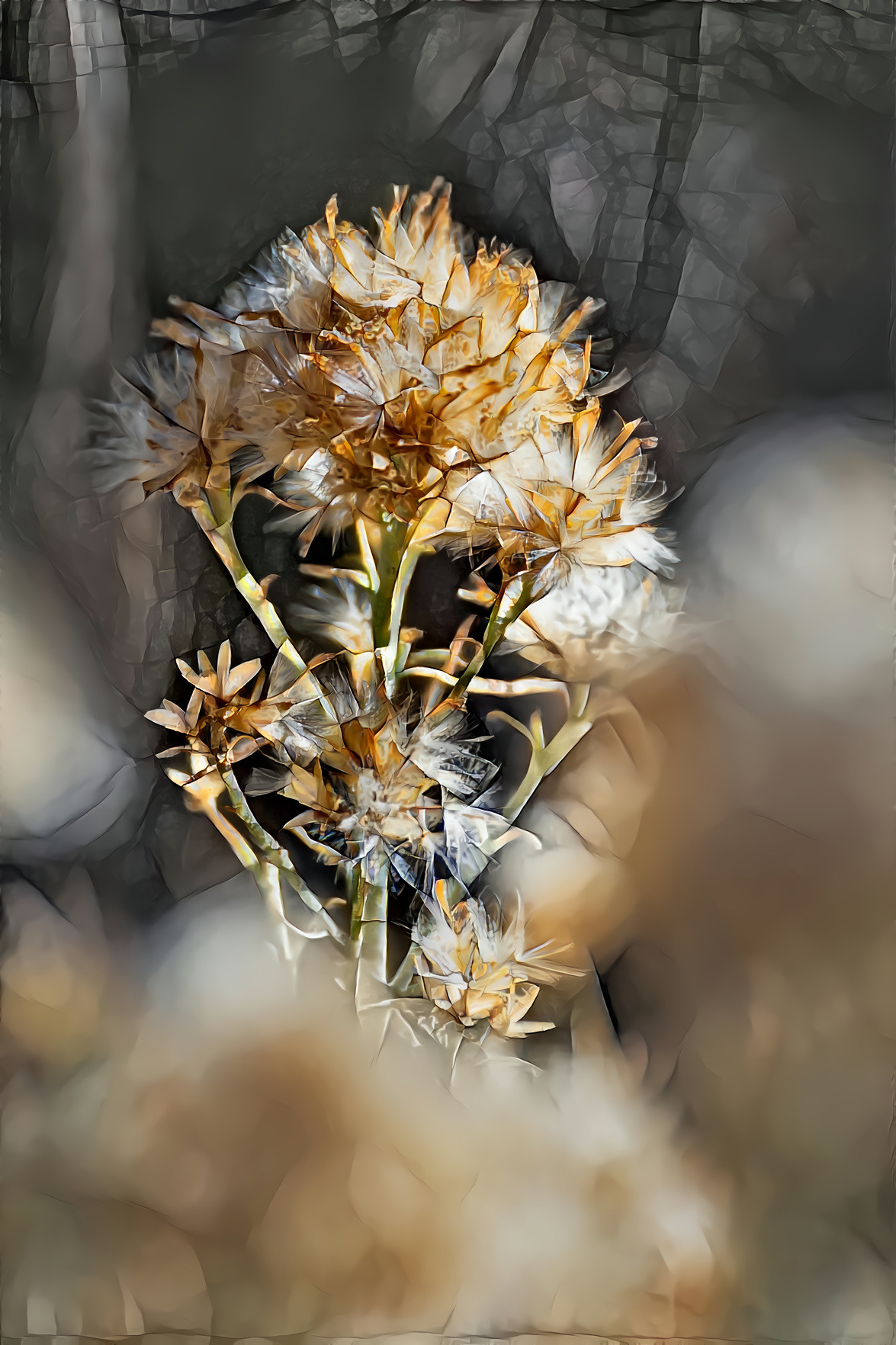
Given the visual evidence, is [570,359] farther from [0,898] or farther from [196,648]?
[0,898]

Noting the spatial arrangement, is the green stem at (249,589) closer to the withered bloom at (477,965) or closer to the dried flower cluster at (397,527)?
the dried flower cluster at (397,527)

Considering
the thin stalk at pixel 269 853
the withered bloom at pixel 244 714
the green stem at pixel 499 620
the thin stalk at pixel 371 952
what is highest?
the green stem at pixel 499 620

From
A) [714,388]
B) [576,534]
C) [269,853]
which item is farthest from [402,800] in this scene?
[714,388]

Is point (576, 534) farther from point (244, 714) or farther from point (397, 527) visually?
point (244, 714)

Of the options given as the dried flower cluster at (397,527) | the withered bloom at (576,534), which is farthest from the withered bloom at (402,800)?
the withered bloom at (576,534)

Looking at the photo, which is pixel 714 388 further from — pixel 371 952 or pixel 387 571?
pixel 371 952

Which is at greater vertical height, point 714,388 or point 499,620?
point 714,388

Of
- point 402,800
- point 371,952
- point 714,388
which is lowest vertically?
point 371,952
